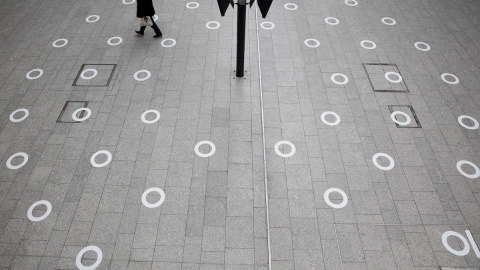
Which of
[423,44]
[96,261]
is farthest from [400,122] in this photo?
[96,261]

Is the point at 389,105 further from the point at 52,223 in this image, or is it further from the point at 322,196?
the point at 52,223

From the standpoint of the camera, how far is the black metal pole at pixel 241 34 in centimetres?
503

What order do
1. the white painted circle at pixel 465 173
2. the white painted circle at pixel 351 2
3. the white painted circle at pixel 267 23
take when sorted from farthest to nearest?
the white painted circle at pixel 351 2 < the white painted circle at pixel 267 23 < the white painted circle at pixel 465 173

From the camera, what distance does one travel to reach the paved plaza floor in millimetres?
3949

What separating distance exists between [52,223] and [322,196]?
328cm

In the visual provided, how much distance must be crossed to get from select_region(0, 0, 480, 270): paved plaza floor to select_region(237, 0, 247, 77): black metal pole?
0.89 ft

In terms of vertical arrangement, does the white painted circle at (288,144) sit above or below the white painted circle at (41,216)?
above

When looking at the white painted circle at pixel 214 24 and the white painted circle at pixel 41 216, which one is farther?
the white painted circle at pixel 214 24

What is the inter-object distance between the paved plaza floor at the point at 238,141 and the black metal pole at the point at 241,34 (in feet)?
0.89

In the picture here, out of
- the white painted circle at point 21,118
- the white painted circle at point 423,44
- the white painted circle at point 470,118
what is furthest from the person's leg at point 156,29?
the white painted circle at point 470,118

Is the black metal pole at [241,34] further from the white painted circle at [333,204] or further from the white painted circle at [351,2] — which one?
the white painted circle at [351,2]

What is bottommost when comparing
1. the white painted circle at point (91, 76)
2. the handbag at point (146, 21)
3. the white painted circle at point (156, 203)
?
the white painted circle at point (156, 203)

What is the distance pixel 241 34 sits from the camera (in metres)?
5.41

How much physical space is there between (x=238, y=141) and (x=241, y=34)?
1.71 meters
